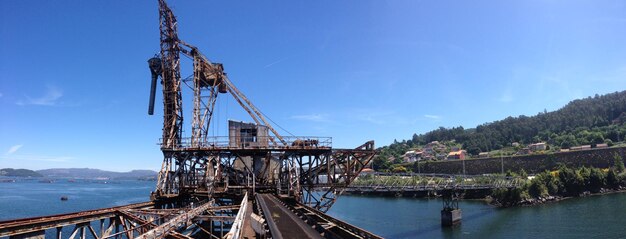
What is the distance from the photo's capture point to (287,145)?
3066 cm

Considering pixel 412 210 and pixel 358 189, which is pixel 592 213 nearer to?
pixel 412 210

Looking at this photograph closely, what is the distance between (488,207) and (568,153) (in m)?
60.6

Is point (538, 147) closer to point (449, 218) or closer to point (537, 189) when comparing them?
point (537, 189)

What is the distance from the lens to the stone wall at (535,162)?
11229 centimetres

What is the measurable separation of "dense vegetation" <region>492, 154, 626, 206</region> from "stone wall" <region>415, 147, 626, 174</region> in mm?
15016

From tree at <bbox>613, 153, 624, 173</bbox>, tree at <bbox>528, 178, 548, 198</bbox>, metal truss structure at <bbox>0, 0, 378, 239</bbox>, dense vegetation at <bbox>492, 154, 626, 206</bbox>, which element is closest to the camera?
metal truss structure at <bbox>0, 0, 378, 239</bbox>

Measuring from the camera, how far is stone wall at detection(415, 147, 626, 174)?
368ft

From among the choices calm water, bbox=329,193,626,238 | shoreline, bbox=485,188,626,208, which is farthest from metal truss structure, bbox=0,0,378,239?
shoreline, bbox=485,188,626,208

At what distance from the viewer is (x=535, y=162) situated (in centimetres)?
12556

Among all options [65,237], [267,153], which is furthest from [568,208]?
[65,237]

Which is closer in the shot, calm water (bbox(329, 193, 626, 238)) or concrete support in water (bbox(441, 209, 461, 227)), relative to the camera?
calm water (bbox(329, 193, 626, 238))

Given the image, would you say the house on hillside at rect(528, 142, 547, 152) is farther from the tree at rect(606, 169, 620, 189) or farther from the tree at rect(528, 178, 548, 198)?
the tree at rect(528, 178, 548, 198)

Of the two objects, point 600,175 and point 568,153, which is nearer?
point 600,175

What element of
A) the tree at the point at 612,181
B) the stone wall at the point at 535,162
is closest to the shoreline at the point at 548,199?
the tree at the point at 612,181
